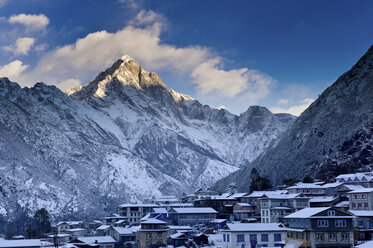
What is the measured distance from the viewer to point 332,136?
6614 inches

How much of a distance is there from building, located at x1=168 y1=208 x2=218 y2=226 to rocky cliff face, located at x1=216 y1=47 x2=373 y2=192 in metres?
42.5

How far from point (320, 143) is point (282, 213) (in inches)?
2755

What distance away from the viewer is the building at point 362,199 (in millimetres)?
91750

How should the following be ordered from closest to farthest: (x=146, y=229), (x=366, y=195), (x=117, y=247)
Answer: (x=366, y=195), (x=146, y=229), (x=117, y=247)

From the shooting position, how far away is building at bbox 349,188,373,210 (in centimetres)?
Answer: 9175

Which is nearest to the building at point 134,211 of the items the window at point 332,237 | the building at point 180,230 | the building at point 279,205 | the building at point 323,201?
the building at point 180,230

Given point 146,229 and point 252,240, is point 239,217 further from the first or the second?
point 252,240

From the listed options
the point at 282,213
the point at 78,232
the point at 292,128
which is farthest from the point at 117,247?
the point at 292,128

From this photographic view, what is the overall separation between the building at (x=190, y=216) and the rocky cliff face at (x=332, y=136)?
140 feet

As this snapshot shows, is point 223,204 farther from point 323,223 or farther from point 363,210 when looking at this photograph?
point 323,223

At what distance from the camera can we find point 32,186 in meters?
199

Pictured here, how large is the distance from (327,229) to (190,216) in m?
62.5

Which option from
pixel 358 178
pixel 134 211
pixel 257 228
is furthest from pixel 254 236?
pixel 134 211

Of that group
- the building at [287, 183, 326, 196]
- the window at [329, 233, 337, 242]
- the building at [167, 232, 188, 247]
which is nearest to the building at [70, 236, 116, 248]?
the building at [167, 232, 188, 247]
